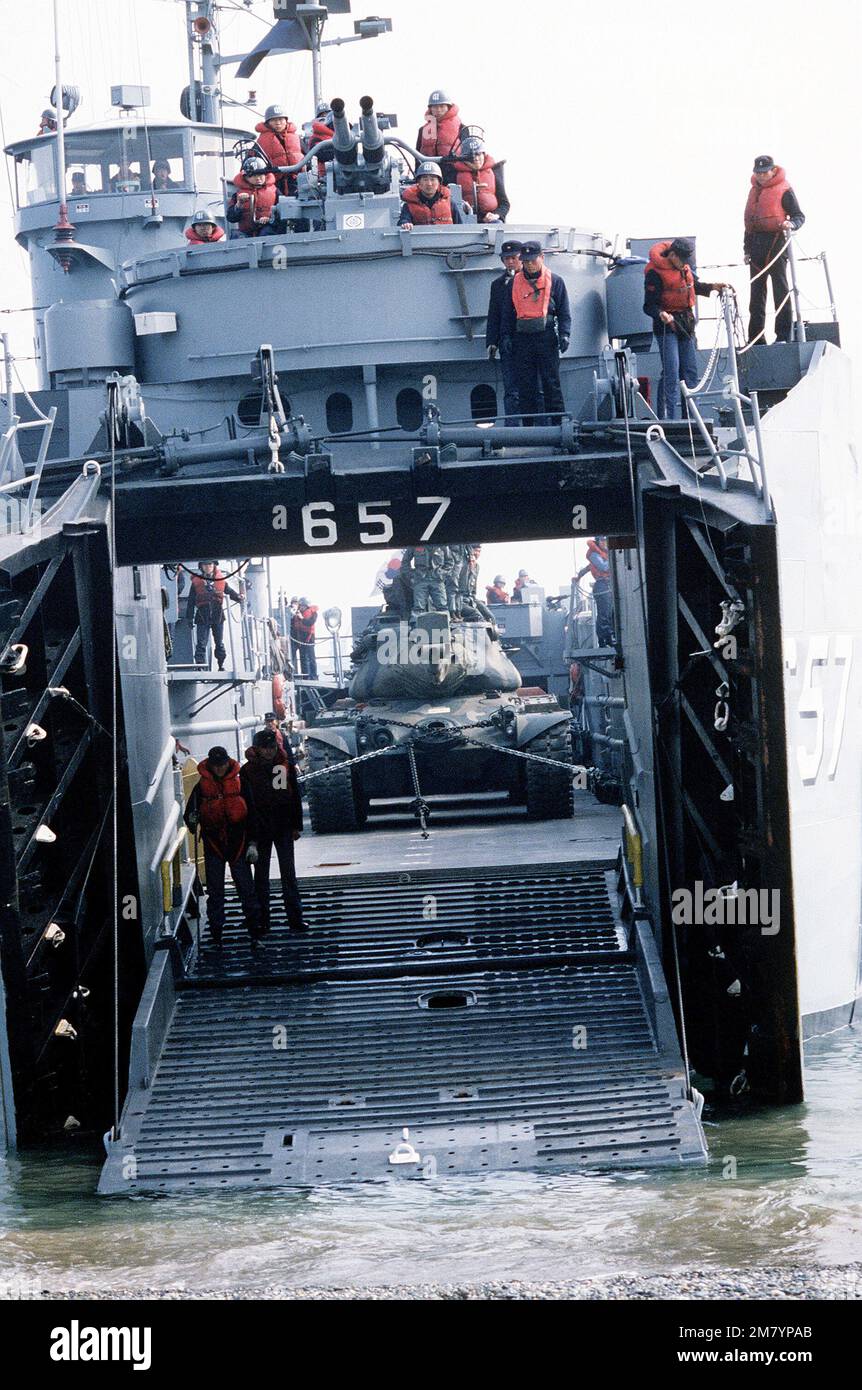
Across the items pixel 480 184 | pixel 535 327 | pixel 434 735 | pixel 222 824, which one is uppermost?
pixel 480 184

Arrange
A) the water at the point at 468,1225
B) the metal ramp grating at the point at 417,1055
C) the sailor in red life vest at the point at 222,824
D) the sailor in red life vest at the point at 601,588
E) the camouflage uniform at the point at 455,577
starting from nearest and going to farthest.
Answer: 1. the water at the point at 468,1225
2. the metal ramp grating at the point at 417,1055
3. the sailor in red life vest at the point at 222,824
4. the camouflage uniform at the point at 455,577
5. the sailor in red life vest at the point at 601,588

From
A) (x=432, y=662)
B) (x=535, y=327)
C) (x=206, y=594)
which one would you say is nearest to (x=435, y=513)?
(x=535, y=327)

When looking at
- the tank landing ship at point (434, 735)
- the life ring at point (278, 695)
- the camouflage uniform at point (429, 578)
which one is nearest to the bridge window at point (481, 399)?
the tank landing ship at point (434, 735)

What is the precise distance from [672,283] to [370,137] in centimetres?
398

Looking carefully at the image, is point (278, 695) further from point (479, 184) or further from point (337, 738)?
point (479, 184)

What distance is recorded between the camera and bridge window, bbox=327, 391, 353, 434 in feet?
48.2

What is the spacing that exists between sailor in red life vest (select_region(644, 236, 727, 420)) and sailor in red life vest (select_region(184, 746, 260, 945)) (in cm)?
390

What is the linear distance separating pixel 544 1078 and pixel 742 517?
3.29 m

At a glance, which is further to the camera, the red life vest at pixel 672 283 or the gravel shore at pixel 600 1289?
the red life vest at pixel 672 283

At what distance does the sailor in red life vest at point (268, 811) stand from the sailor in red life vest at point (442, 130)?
683 cm

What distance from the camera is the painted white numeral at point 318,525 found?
1123 cm

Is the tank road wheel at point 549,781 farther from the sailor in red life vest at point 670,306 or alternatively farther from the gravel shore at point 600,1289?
the gravel shore at point 600,1289

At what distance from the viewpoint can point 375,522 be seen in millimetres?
11312

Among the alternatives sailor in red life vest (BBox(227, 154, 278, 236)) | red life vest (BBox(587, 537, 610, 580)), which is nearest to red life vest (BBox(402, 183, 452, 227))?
sailor in red life vest (BBox(227, 154, 278, 236))
